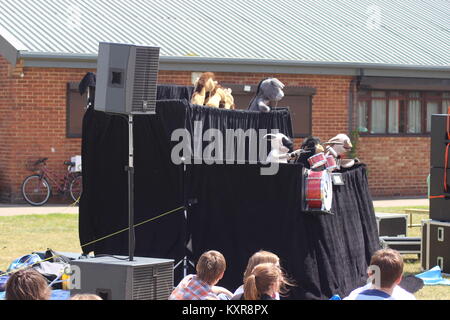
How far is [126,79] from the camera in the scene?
888cm

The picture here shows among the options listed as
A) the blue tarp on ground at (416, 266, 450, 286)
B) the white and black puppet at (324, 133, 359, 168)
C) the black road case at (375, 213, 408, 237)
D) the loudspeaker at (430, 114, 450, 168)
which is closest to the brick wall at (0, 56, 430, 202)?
the black road case at (375, 213, 408, 237)

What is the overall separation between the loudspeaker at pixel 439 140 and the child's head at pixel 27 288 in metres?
7.13

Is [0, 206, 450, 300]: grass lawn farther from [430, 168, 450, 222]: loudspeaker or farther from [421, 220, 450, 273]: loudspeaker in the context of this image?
[430, 168, 450, 222]: loudspeaker

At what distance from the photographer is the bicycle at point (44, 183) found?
741 inches

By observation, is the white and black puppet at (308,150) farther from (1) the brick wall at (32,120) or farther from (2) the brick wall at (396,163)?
(2) the brick wall at (396,163)

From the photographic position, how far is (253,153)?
11.7 metres

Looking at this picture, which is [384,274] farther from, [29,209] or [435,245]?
[29,209]

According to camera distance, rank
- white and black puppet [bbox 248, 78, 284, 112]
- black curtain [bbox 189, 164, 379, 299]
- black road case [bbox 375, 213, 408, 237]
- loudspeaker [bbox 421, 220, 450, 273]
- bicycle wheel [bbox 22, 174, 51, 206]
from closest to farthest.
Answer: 1. black curtain [bbox 189, 164, 379, 299]
2. loudspeaker [bbox 421, 220, 450, 273]
3. white and black puppet [bbox 248, 78, 284, 112]
4. black road case [bbox 375, 213, 408, 237]
5. bicycle wheel [bbox 22, 174, 51, 206]

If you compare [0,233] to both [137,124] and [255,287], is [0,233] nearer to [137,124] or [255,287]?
[137,124]

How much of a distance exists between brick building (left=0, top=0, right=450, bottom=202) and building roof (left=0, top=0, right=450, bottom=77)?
4 cm

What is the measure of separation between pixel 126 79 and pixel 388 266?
11.6ft

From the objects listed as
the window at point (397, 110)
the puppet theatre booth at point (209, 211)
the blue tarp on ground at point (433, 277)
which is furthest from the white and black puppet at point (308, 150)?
the window at point (397, 110)

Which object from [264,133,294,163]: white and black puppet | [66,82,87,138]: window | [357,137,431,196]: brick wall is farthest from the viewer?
[357,137,431,196]: brick wall

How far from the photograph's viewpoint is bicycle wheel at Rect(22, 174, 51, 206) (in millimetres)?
18781
